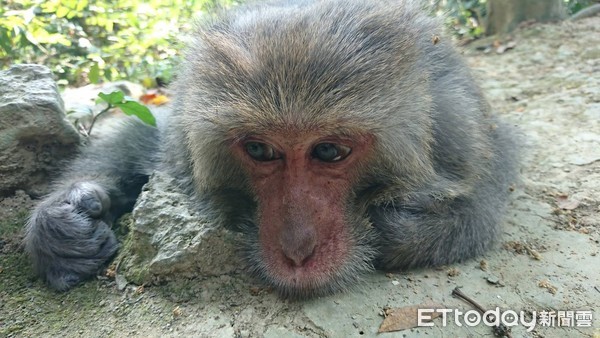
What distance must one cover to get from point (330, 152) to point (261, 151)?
1.09ft

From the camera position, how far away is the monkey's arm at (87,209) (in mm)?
3027

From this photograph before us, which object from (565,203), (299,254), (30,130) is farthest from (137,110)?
(565,203)

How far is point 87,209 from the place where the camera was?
10.6 ft

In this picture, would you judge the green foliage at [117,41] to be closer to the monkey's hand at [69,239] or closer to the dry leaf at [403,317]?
the monkey's hand at [69,239]

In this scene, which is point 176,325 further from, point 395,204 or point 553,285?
point 553,285

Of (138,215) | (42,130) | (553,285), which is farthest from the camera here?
(42,130)

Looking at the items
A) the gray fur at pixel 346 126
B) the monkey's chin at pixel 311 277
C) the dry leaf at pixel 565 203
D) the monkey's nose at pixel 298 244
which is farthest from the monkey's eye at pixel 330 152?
the dry leaf at pixel 565 203

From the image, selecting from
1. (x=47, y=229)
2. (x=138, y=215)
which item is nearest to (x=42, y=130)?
(x=47, y=229)

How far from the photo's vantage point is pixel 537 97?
587 centimetres

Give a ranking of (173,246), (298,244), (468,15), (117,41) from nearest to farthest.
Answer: (298,244), (173,246), (117,41), (468,15)

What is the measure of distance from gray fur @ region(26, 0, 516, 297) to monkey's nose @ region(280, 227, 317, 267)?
181 mm

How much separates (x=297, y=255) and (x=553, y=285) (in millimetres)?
1311

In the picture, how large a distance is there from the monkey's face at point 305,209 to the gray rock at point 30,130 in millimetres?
1571

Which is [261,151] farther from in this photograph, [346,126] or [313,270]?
[313,270]
